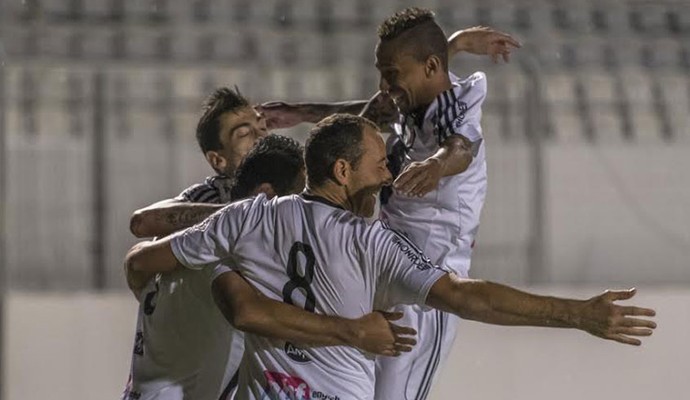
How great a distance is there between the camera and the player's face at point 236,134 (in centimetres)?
361

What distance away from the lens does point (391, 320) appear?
267cm

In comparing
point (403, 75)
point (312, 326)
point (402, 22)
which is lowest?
point (312, 326)

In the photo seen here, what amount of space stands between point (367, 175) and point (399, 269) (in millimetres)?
Answer: 208

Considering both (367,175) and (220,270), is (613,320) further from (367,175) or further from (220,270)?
(220,270)

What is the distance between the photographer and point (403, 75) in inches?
129

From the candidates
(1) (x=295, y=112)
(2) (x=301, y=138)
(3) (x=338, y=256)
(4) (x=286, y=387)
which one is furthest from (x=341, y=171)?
(2) (x=301, y=138)

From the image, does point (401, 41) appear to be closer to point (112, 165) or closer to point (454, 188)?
point (454, 188)

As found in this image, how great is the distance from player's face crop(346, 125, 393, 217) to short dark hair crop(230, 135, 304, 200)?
0.99ft

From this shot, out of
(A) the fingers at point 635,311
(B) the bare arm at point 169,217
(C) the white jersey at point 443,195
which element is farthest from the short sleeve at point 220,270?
(A) the fingers at point 635,311

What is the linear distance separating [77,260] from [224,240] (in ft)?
10.1

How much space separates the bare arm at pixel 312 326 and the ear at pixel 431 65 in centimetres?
79

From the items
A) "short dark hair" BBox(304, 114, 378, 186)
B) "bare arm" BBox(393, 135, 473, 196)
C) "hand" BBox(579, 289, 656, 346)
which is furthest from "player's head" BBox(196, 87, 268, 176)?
"hand" BBox(579, 289, 656, 346)

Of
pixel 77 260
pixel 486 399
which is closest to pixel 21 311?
pixel 77 260

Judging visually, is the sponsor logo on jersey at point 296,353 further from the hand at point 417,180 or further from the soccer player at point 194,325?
the hand at point 417,180
